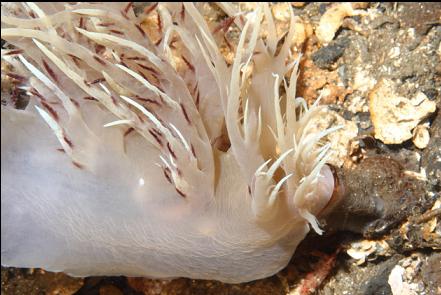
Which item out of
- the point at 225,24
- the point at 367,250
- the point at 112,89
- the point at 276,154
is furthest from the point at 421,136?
the point at 112,89

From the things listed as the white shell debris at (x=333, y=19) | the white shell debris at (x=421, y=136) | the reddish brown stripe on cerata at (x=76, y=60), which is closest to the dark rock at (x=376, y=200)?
the white shell debris at (x=421, y=136)

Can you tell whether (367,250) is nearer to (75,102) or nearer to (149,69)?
(149,69)

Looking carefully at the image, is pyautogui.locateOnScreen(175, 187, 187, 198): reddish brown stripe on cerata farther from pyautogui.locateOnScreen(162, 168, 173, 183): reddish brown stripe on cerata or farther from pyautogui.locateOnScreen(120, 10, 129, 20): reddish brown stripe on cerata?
pyautogui.locateOnScreen(120, 10, 129, 20): reddish brown stripe on cerata

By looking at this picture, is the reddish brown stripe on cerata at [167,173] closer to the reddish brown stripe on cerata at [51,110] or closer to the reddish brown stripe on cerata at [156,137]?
the reddish brown stripe on cerata at [156,137]

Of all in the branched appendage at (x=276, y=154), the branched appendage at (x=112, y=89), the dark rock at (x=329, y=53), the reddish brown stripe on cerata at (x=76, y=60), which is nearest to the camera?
the branched appendage at (x=276, y=154)

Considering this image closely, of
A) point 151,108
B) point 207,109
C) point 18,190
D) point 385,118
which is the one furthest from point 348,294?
point 18,190

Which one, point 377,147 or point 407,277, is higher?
point 377,147

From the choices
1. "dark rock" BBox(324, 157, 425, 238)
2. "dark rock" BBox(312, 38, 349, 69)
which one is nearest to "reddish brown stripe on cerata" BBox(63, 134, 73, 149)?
"dark rock" BBox(324, 157, 425, 238)
